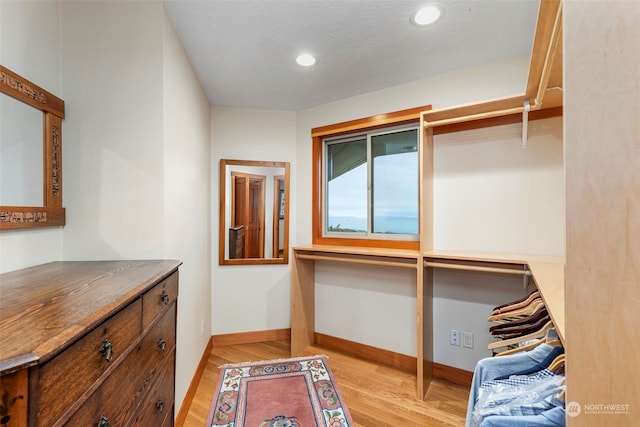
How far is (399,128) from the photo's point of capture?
2500 mm

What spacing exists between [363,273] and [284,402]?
119 cm

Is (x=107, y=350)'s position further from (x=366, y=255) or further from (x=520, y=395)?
(x=366, y=255)

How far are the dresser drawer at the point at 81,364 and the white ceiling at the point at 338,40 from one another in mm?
1534

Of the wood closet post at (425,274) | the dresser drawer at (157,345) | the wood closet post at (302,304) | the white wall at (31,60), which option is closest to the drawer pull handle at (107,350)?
the dresser drawer at (157,345)

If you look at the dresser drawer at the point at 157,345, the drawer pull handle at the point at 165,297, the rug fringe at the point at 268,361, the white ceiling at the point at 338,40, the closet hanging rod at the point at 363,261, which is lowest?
the rug fringe at the point at 268,361

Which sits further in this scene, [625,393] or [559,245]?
[559,245]

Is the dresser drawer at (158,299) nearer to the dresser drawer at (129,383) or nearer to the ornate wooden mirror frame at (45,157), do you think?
the dresser drawer at (129,383)

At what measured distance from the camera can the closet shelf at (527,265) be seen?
0.90 metres

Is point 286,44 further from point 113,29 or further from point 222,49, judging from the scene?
point 113,29

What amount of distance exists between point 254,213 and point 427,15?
7.00 ft

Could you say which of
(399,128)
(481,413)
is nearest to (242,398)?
(481,413)

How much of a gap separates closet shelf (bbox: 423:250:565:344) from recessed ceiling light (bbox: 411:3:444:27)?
4.59 ft

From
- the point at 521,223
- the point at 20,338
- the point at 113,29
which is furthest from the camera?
the point at 521,223

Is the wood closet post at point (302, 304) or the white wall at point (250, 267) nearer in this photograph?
the wood closet post at point (302, 304)
